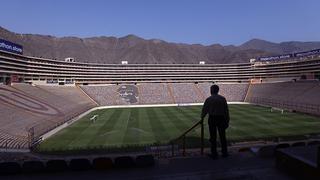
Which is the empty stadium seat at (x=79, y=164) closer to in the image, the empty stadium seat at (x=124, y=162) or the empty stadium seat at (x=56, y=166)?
the empty stadium seat at (x=56, y=166)

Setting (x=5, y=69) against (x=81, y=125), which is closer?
(x=81, y=125)

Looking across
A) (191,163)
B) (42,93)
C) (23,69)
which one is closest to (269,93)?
(42,93)

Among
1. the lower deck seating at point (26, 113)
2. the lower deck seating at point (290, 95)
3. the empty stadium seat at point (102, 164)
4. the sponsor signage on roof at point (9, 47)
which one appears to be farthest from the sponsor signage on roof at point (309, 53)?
the empty stadium seat at point (102, 164)

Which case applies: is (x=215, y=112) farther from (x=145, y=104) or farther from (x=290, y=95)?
(x=145, y=104)

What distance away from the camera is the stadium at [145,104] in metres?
38.4

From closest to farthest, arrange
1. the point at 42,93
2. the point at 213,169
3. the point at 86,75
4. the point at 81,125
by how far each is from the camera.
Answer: the point at 213,169, the point at 81,125, the point at 42,93, the point at 86,75

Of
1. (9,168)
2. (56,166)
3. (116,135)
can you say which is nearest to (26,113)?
(116,135)

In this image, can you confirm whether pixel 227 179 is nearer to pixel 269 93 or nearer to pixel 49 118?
pixel 49 118

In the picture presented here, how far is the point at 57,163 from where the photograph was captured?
32.0 ft

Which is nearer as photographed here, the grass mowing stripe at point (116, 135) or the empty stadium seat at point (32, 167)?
the empty stadium seat at point (32, 167)

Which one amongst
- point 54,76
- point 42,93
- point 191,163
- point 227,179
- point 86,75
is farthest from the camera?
point 86,75

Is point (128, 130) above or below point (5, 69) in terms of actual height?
below

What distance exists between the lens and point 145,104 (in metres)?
105

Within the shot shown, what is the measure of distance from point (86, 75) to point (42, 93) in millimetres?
49879
